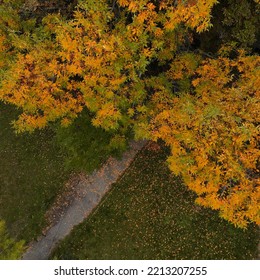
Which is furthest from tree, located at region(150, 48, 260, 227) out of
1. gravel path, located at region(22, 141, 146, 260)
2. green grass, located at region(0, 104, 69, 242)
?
green grass, located at region(0, 104, 69, 242)

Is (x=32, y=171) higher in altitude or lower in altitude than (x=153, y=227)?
higher

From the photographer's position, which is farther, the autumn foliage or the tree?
the autumn foliage

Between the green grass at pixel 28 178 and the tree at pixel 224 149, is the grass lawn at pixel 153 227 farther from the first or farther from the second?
the tree at pixel 224 149

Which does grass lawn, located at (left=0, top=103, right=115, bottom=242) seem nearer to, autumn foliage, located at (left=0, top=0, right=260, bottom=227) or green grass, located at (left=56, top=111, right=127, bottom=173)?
green grass, located at (left=56, top=111, right=127, bottom=173)

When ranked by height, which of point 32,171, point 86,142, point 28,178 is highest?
point 86,142

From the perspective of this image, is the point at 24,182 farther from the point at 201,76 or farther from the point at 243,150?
the point at 243,150

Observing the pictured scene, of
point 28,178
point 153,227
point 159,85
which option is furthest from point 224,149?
point 28,178

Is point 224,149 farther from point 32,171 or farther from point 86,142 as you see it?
point 32,171
